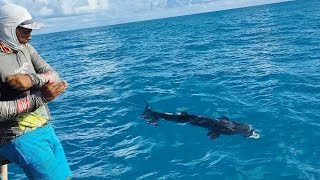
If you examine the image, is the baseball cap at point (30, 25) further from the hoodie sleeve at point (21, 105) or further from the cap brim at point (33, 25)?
the hoodie sleeve at point (21, 105)

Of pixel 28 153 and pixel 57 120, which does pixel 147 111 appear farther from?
pixel 28 153

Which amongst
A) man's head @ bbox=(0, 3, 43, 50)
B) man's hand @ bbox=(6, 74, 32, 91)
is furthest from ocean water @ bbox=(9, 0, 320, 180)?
man's head @ bbox=(0, 3, 43, 50)

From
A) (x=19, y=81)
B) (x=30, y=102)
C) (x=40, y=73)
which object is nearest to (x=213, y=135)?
(x=40, y=73)

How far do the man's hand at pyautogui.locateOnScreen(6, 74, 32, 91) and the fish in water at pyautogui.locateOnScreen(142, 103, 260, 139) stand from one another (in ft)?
25.3

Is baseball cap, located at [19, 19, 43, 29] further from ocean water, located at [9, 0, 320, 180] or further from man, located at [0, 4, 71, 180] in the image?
ocean water, located at [9, 0, 320, 180]

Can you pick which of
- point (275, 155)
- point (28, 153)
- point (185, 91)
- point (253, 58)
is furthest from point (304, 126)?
point (253, 58)

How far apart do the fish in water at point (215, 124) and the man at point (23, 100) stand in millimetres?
7149

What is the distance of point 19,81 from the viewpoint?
4.15 meters

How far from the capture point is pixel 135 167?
9.58m

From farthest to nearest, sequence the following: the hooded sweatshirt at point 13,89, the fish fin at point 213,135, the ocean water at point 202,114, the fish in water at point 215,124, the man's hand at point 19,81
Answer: the fish fin at point 213,135 → the fish in water at point 215,124 → the ocean water at point 202,114 → the hooded sweatshirt at point 13,89 → the man's hand at point 19,81

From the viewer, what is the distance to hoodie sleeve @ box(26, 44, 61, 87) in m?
4.45

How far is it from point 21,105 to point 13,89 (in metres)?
0.23

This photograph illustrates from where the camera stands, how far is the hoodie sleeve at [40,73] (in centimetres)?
445

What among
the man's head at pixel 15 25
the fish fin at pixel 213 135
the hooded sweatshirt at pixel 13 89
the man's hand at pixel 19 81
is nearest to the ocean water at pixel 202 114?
the fish fin at pixel 213 135
